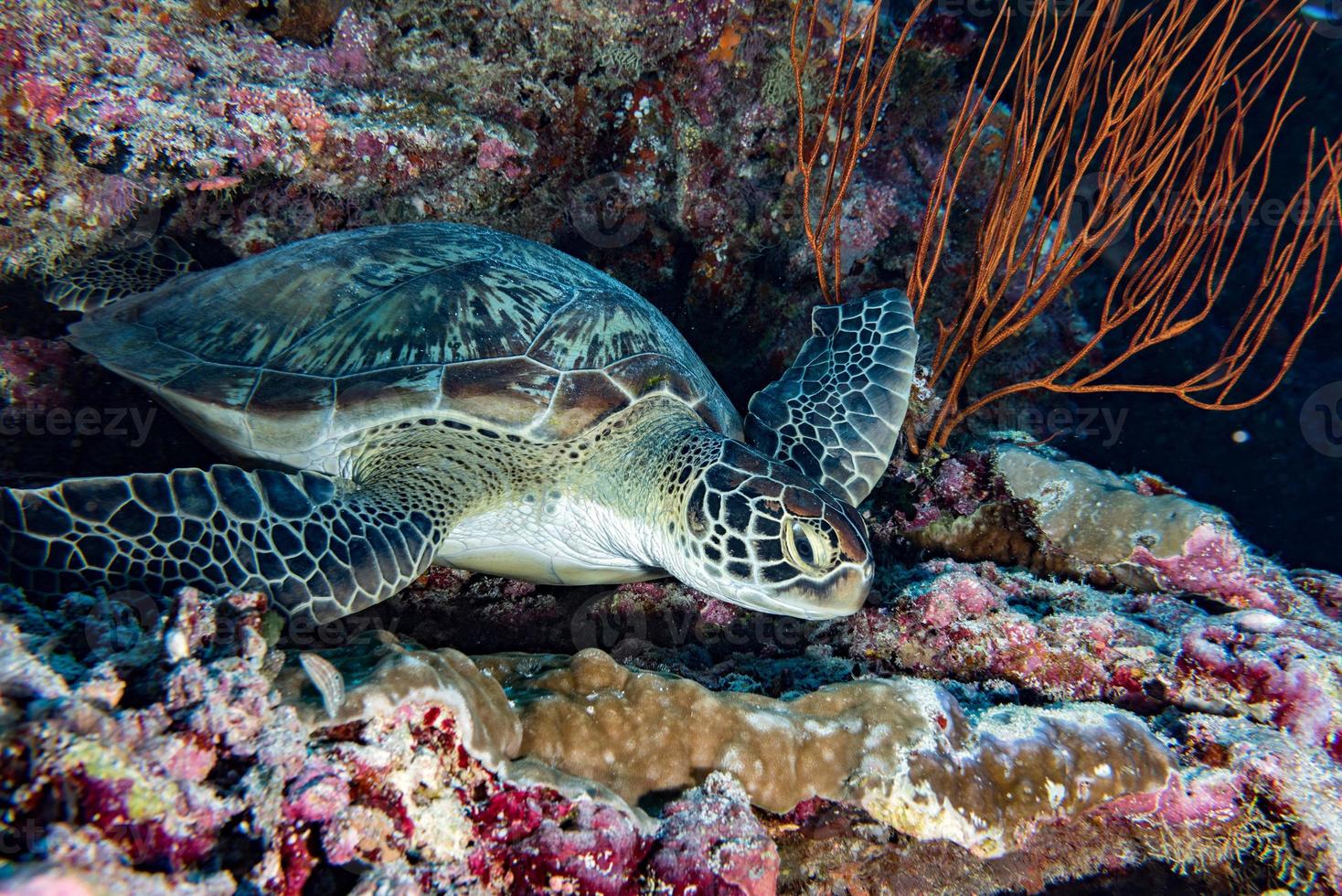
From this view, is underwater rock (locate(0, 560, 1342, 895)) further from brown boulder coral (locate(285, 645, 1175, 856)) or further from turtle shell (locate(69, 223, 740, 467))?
turtle shell (locate(69, 223, 740, 467))

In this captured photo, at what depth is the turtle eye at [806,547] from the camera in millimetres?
2082

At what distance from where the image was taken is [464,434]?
8.29 feet

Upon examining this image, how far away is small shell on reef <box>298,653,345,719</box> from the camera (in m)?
1.05

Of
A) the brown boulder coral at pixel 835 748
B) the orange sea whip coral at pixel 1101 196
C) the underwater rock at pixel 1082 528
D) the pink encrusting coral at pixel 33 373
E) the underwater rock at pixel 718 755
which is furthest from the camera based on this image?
the orange sea whip coral at pixel 1101 196

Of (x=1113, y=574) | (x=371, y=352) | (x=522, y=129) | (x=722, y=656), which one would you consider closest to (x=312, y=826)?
(x=722, y=656)

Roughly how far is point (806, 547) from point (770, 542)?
0.13 meters

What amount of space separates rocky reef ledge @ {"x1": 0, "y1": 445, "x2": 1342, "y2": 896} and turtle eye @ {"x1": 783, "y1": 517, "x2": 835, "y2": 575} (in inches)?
15.7

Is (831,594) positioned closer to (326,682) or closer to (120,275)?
(326,682)

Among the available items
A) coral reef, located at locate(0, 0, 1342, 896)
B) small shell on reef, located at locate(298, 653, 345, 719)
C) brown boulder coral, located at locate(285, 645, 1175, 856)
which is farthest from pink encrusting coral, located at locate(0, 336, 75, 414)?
small shell on reef, located at locate(298, 653, 345, 719)

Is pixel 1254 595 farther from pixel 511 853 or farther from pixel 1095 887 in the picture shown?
pixel 511 853

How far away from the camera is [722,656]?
235cm

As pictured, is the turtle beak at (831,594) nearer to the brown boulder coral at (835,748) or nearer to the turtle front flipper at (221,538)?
the brown boulder coral at (835,748)

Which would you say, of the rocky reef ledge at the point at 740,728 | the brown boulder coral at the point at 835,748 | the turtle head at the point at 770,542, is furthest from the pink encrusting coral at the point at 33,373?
the turtle head at the point at 770,542

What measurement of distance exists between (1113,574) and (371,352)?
11.4ft
